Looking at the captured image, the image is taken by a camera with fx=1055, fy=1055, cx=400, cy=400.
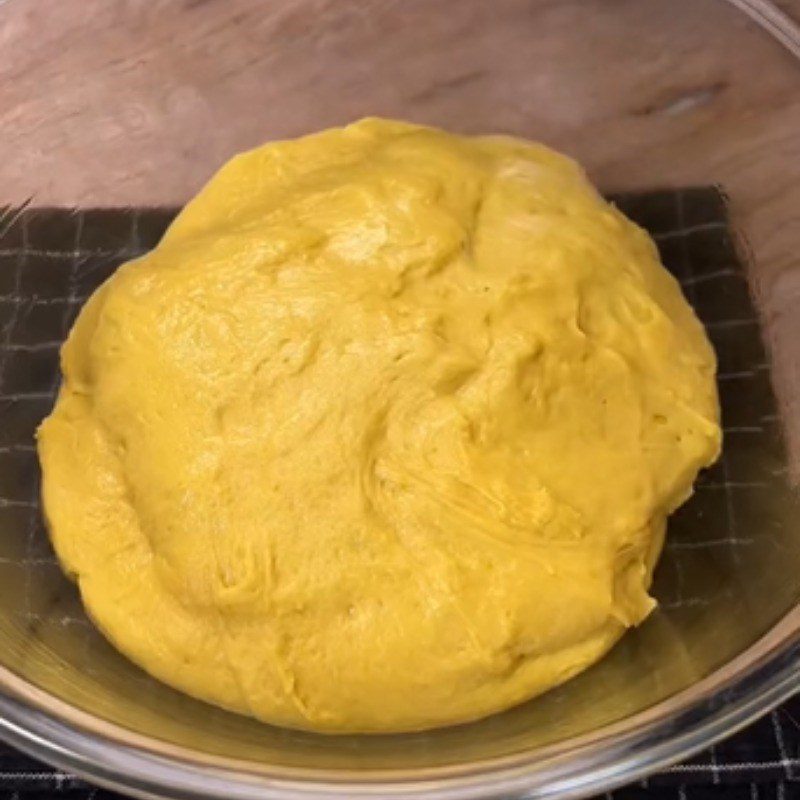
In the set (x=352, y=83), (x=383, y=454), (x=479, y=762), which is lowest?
(x=479, y=762)

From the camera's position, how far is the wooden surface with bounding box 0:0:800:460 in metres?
1.29

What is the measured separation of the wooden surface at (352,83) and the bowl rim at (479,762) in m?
0.59

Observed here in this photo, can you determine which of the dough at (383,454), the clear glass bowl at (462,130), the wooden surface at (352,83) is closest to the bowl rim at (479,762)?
the clear glass bowl at (462,130)

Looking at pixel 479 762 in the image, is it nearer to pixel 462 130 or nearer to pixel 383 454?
pixel 383 454

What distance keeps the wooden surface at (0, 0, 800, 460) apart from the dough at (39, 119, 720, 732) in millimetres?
264

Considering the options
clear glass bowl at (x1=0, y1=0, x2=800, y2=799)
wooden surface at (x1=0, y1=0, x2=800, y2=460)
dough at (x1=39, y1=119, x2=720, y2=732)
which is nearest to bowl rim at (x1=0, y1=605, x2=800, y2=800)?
clear glass bowl at (x1=0, y1=0, x2=800, y2=799)

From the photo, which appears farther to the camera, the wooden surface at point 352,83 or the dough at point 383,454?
the wooden surface at point 352,83

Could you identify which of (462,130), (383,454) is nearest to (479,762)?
(383,454)

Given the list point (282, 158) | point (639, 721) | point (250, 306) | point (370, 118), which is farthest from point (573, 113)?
point (639, 721)

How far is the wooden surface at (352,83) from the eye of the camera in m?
1.29

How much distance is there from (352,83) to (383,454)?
1.97ft

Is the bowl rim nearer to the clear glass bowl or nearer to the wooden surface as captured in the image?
the clear glass bowl

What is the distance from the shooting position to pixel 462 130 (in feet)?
4.56

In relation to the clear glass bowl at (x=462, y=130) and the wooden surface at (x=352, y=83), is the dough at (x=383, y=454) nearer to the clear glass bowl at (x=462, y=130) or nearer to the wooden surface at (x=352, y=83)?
the clear glass bowl at (x=462, y=130)
